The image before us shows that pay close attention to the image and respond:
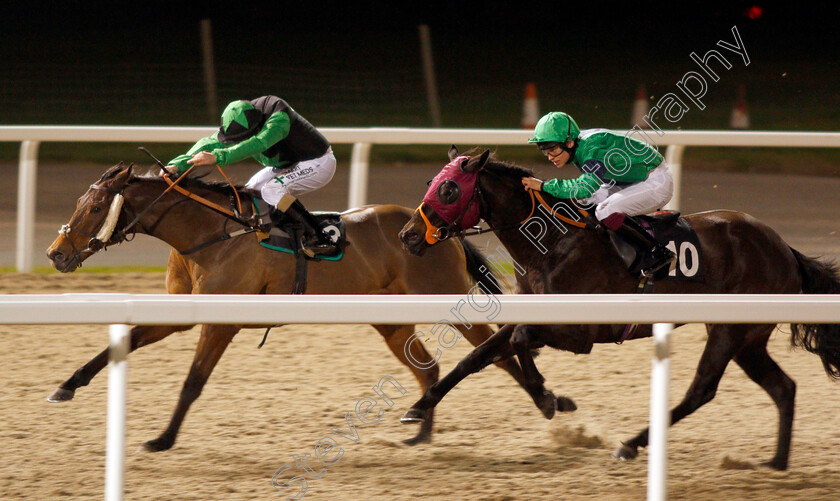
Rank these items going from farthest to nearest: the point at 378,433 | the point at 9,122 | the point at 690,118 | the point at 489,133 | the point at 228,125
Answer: the point at 690,118, the point at 9,122, the point at 489,133, the point at 228,125, the point at 378,433

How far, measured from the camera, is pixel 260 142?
4.95 meters

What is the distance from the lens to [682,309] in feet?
9.49

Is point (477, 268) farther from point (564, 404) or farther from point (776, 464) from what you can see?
point (776, 464)

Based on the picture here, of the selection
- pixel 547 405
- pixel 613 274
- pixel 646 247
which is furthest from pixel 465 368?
pixel 646 247

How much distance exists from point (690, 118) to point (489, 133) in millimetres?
9324

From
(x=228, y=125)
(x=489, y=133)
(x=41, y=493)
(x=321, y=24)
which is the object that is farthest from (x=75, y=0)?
(x=41, y=493)

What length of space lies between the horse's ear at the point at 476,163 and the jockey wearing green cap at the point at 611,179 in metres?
0.18

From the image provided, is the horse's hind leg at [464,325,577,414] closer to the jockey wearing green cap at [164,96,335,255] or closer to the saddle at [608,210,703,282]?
the saddle at [608,210,703,282]

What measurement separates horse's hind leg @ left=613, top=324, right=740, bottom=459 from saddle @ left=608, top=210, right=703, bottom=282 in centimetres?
29

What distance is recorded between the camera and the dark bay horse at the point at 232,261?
15.6 feet

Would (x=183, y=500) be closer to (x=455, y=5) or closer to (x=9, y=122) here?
(x=9, y=122)

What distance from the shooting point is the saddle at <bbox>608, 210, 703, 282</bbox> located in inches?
177

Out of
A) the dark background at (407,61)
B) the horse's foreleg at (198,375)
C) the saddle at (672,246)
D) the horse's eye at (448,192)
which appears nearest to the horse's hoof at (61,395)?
A: the horse's foreleg at (198,375)

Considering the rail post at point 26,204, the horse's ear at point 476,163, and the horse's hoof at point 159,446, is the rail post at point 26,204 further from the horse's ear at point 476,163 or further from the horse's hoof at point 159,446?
the horse's ear at point 476,163
